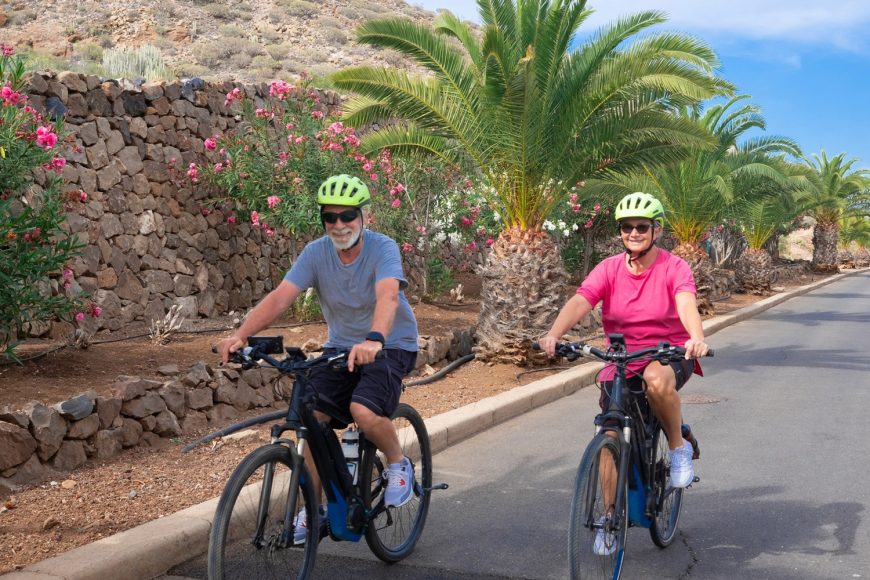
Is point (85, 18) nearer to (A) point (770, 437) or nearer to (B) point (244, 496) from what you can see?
(A) point (770, 437)

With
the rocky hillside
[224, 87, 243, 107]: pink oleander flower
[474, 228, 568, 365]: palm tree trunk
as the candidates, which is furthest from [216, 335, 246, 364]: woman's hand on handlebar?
the rocky hillside

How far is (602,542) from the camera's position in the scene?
4137mm

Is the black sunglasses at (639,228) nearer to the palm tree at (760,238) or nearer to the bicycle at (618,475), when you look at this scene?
the bicycle at (618,475)

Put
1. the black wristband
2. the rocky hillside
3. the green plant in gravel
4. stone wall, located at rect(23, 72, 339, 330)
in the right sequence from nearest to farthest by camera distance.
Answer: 1. the black wristband
2. the green plant in gravel
3. stone wall, located at rect(23, 72, 339, 330)
4. the rocky hillside

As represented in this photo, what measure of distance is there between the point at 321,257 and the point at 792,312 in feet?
72.7

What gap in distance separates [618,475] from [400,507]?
131 cm

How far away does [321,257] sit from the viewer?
4754 mm

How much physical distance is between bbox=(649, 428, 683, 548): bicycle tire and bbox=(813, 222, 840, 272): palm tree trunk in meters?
52.8

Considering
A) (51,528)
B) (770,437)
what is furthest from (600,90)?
(51,528)

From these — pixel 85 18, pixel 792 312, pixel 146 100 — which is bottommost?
pixel 792 312

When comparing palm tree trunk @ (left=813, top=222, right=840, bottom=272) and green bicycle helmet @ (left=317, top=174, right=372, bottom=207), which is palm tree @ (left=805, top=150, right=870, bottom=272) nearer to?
palm tree trunk @ (left=813, top=222, right=840, bottom=272)

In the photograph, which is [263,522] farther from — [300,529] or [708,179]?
[708,179]

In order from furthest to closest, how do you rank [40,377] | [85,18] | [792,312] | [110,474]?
1. [85,18]
2. [792,312]
3. [40,377]
4. [110,474]

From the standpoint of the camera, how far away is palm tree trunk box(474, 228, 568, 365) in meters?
11.9
